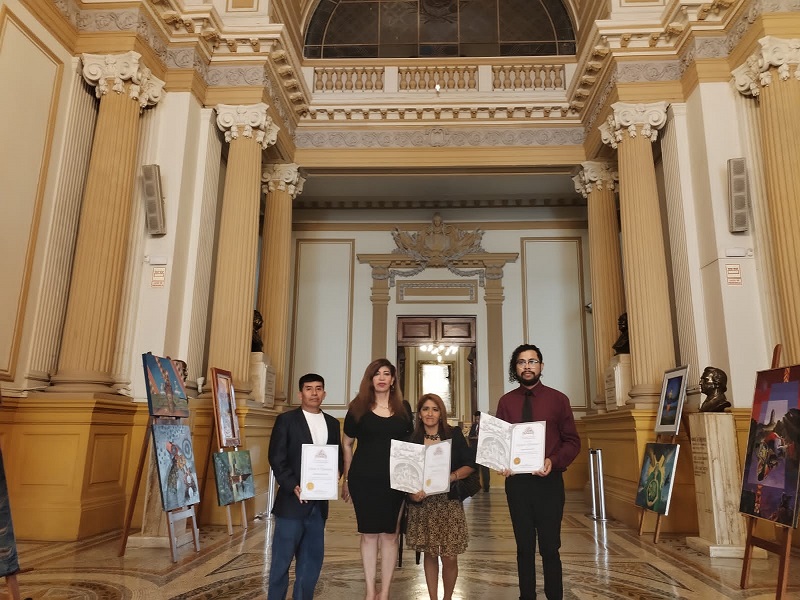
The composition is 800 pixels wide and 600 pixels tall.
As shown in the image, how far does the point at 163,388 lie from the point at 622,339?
5488mm

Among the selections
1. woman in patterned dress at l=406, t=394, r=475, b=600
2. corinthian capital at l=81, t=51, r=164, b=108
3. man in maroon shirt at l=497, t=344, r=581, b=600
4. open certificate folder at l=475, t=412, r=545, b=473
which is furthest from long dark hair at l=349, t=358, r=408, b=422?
corinthian capital at l=81, t=51, r=164, b=108

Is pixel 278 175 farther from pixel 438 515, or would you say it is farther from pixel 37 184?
pixel 438 515

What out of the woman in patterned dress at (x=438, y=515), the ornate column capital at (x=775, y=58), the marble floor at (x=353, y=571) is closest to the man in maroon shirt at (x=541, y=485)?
the woman in patterned dress at (x=438, y=515)

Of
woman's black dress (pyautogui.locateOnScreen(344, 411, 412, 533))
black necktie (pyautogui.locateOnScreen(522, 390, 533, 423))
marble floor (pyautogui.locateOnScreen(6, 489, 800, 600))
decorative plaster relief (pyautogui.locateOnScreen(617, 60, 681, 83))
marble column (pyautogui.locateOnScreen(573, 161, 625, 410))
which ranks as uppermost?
decorative plaster relief (pyautogui.locateOnScreen(617, 60, 681, 83))

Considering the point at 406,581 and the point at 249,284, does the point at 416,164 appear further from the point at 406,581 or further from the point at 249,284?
the point at 406,581

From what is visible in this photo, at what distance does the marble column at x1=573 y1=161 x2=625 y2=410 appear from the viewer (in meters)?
7.93

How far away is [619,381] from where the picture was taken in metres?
7.12

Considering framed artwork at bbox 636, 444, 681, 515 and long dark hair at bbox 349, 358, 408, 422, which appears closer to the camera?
long dark hair at bbox 349, 358, 408, 422

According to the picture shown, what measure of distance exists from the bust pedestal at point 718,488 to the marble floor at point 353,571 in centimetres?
15

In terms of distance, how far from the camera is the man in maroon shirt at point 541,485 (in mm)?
3061

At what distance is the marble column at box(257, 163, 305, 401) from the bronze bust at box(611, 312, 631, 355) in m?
4.51

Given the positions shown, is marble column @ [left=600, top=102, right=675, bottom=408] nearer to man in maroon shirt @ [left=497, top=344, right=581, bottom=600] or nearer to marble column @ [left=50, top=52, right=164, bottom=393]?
man in maroon shirt @ [left=497, top=344, right=581, bottom=600]

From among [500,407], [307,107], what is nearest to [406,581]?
[500,407]

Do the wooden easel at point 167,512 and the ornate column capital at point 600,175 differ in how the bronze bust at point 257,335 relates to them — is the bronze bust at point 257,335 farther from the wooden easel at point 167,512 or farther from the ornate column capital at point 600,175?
the ornate column capital at point 600,175
